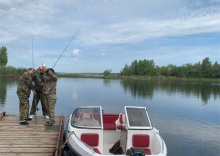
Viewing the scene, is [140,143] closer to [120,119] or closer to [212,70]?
[120,119]

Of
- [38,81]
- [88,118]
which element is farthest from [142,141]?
[38,81]

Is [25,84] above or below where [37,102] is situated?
above

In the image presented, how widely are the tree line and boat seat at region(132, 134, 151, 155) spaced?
330 feet

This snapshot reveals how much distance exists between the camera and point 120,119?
350 inches

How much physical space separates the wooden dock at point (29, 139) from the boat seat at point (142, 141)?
216 centimetres

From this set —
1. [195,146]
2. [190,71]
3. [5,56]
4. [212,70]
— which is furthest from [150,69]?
[195,146]

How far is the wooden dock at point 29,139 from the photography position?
21.6 ft

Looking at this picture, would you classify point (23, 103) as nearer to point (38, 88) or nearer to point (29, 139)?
point (38, 88)

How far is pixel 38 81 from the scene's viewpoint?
950cm

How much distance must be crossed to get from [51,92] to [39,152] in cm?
301

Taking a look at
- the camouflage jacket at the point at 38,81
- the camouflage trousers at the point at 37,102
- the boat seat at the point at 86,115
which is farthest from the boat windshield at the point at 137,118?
the camouflage trousers at the point at 37,102

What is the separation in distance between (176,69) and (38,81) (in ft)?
339

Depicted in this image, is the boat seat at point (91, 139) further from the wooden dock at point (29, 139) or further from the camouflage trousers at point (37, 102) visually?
the camouflage trousers at point (37, 102)

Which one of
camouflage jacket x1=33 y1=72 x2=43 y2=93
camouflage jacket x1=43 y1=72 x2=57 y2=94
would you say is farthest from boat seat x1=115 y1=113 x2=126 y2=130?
camouflage jacket x1=33 y1=72 x2=43 y2=93
